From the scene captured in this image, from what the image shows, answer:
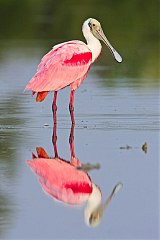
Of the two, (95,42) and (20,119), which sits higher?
(95,42)

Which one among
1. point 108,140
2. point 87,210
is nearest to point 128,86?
point 108,140

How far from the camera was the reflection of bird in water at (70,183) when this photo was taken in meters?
7.39

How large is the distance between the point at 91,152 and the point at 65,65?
2.43m

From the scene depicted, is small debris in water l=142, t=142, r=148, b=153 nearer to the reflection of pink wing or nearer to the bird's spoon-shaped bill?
the reflection of pink wing

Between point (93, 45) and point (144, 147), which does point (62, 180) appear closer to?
point (144, 147)

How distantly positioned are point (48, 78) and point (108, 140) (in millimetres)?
1625

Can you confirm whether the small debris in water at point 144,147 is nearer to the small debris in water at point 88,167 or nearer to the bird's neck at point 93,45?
the small debris in water at point 88,167

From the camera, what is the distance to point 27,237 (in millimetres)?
6602

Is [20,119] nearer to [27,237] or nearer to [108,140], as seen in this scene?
[108,140]

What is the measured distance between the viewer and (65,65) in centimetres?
1152

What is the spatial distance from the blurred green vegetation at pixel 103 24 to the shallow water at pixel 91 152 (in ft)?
8.35

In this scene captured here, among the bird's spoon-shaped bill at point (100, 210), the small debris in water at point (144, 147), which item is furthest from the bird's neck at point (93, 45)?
the bird's spoon-shaped bill at point (100, 210)

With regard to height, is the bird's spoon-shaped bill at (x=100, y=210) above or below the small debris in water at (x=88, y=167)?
below

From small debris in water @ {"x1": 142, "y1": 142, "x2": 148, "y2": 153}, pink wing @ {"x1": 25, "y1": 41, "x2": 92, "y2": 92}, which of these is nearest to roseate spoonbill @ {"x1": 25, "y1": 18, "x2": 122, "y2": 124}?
pink wing @ {"x1": 25, "y1": 41, "x2": 92, "y2": 92}
